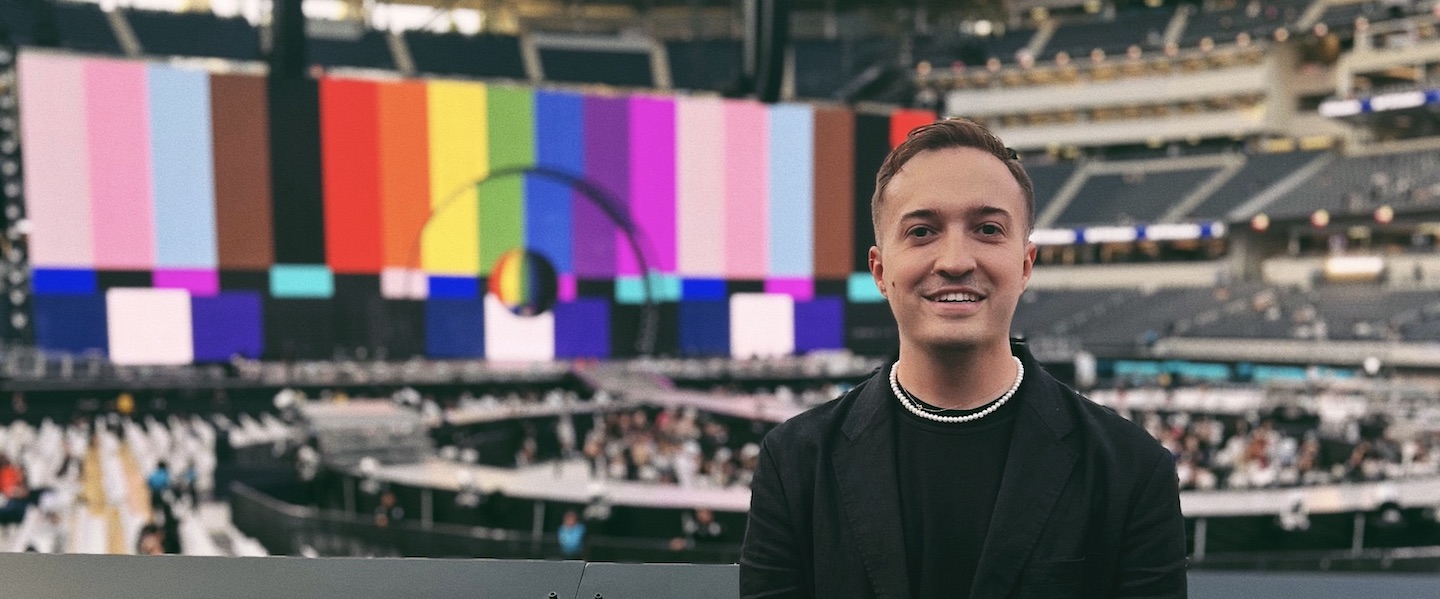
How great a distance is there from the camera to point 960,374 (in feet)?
4.48

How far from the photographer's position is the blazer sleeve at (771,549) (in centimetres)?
139

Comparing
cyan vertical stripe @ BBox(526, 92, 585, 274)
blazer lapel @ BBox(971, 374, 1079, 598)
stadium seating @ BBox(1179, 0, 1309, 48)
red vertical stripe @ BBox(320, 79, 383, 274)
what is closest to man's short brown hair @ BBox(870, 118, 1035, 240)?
blazer lapel @ BBox(971, 374, 1079, 598)

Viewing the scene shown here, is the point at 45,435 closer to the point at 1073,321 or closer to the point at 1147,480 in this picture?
the point at 1147,480

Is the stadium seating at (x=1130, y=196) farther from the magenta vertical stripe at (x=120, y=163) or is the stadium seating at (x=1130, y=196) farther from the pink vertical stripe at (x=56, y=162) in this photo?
the pink vertical stripe at (x=56, y=162)

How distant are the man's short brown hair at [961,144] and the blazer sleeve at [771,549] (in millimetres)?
464

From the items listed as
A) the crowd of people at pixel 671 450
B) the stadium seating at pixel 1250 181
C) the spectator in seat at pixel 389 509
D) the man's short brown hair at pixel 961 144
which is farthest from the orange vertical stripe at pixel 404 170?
the stadium seating at pixel 1250 181

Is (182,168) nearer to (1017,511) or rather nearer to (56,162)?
(56,162)

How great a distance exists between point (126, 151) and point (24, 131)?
195 cm

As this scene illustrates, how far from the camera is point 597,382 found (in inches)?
850

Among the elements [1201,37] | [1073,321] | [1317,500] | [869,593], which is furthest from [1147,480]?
[1201,37]

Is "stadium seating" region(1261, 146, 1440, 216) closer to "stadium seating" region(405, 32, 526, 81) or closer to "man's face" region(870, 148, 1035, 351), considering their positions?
"stadium seating" region(405, 32, 526, 81)

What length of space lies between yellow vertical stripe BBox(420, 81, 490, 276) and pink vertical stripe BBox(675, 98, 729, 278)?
5511 millimetres

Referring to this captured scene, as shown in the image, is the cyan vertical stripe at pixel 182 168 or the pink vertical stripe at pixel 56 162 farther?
the cyan vertical stripe at pixel 182 168

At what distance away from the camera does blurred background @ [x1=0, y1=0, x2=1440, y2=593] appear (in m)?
10.6
